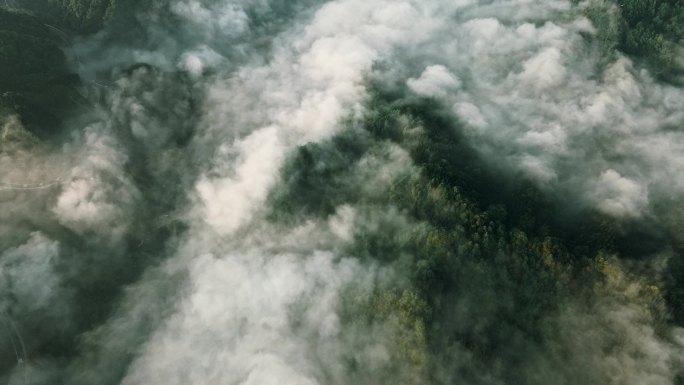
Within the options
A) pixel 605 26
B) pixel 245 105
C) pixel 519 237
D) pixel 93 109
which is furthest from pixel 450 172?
pixel 93 109

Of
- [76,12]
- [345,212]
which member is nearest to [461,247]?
[345,212]

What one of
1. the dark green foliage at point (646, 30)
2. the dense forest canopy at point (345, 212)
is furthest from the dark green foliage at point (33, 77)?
the dark green foliage at point (646, 30)

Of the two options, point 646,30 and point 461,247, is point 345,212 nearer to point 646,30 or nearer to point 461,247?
point 461,247

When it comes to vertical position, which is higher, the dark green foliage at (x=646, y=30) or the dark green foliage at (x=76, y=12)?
the dark green foliage at (x=76, y=12)

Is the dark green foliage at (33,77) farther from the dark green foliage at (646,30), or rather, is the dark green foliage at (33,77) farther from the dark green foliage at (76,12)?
the dark green foliage at (646,30)

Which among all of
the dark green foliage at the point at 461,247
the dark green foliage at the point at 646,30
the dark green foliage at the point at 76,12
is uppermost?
the dark green foliage at the point at 76,12

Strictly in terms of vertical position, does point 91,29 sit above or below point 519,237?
above

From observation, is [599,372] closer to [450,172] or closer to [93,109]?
[450,172]

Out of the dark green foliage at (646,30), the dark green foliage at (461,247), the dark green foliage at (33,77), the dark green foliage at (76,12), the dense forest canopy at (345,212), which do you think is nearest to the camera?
the dense forest canopy at (345,212)
